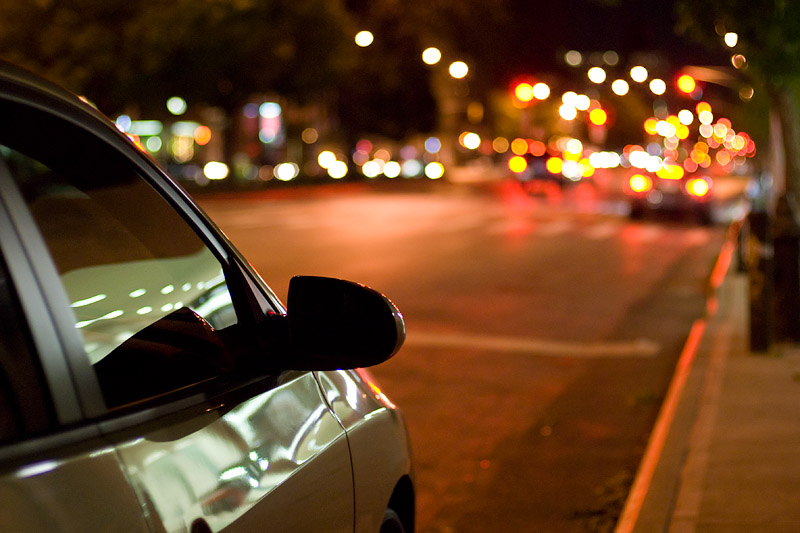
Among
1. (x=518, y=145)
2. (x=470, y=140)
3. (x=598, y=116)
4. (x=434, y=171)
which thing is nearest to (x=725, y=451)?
(x=598, y=116)

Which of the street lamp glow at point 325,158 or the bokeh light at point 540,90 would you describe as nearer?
the bokeh light at point 540,90

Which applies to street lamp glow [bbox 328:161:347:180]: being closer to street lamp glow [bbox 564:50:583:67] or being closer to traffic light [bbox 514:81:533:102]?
traffic light [bbox 514:81:533:102]

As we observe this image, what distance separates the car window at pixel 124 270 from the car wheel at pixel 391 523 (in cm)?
85

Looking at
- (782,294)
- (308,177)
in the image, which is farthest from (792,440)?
(308,177)

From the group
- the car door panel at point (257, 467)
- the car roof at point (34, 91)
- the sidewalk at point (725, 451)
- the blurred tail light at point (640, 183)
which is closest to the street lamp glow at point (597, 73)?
the blurred tail light at point (640, 183)

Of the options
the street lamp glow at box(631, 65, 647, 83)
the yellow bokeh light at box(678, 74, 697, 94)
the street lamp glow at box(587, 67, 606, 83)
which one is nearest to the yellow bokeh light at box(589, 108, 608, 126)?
the street lamp glow at box(587, 67, 606, 83)

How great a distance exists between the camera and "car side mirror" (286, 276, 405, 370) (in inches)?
87.4

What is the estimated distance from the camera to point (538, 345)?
35.1 ft

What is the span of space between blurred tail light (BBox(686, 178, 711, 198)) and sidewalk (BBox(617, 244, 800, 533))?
20.7 meters

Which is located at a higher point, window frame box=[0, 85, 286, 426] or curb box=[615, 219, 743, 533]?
window frame box=[0, 85, 286, 426]

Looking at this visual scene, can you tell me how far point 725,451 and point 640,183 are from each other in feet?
81.6

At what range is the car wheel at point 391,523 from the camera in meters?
2.91

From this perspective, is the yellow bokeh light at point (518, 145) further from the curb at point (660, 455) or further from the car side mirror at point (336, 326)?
the car side mirror at point (336, 326)

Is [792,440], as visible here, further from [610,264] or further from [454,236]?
[454,236]
